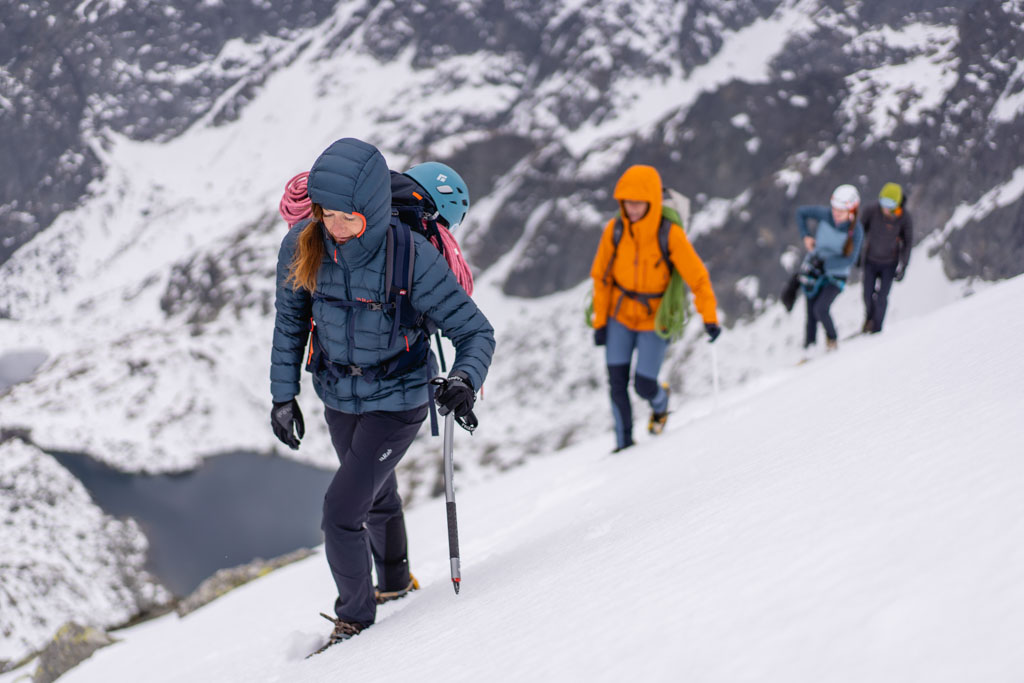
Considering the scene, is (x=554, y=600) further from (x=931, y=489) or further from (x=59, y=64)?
(x=59, y=64)

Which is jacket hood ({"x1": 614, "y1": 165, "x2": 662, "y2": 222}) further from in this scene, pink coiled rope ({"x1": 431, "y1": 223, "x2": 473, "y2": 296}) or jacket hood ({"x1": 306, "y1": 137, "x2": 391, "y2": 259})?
jacket hood ({"x1": 306, "y1": 137, "x2": 391, "y2": 259})

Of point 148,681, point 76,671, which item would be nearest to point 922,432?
point 148,681

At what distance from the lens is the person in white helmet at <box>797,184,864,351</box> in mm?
8523

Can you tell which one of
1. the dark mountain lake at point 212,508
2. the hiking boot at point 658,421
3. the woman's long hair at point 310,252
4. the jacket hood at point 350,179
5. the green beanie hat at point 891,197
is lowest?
the dark mountain lake at point 212,508

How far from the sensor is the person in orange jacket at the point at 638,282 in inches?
209

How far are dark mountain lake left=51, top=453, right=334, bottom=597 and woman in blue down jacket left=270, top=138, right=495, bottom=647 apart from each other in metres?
44.5

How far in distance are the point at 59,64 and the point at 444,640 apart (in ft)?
442

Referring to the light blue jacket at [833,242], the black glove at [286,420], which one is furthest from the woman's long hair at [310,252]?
the light blue jacket at [833,242]

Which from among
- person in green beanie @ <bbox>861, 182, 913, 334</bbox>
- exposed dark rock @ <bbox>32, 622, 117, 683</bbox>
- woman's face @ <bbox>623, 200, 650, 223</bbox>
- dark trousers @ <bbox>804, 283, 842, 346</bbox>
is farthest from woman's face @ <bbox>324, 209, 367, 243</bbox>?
person in green beanie @ <bbox>861, 182, 913, 334</bbox>

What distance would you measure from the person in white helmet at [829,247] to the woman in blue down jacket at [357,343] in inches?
277

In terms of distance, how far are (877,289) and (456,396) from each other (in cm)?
900

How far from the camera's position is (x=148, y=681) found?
4.44 meters

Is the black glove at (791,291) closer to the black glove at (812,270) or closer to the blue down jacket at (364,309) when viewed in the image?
the black glove at (812,270)

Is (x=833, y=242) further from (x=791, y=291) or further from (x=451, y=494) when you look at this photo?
(x=451, y=494)
